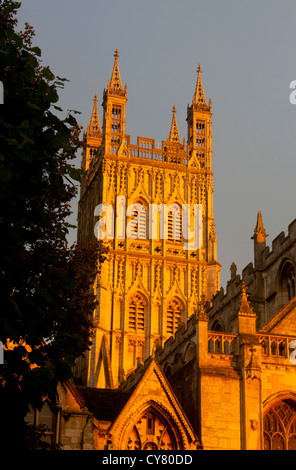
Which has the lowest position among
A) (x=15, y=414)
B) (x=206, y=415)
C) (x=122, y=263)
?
(x=15, y=414)

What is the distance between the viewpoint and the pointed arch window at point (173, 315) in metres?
66.4

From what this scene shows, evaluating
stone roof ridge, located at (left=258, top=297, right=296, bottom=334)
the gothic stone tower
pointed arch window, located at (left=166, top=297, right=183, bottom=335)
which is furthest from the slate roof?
pointed arch window, located at (left=166, top=297, right=183, bottom=335)

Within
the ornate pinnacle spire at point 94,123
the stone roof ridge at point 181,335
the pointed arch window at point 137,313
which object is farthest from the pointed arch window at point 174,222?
the stone roof ridge at point 181,335

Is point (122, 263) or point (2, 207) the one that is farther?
point (122, 263)

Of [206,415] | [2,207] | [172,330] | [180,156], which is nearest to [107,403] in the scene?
[206,415]

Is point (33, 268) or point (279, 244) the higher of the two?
point (279, 244)

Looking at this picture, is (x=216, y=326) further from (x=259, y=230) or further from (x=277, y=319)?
(x=277, y=319)

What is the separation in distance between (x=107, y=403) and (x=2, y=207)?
48.9 feet

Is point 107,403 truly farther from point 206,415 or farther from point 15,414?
point 15,414

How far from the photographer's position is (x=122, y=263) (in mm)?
66875

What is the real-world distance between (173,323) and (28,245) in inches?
1884

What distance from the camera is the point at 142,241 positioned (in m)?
68.1
